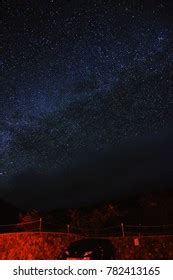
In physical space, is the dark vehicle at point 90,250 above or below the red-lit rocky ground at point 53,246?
below

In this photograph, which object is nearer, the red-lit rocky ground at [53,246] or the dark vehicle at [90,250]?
the dark vehicle at [90,250]

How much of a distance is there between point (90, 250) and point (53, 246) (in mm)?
4821

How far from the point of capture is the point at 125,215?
28359 millimetres

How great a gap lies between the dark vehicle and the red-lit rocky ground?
3088 millimetres

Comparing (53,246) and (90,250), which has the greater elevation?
(53,246)

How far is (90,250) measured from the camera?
13.8m

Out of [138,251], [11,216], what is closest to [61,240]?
[138,251]

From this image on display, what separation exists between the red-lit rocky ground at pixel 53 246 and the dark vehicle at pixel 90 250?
3.09 meters

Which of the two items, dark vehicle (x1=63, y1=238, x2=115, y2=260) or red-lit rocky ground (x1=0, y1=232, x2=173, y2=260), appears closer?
dark vehicle (x1=63, y1=238, x2=115, y2=260)

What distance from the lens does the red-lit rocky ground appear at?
17.9m

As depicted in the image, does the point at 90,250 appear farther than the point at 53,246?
No

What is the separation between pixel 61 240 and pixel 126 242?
137 inches

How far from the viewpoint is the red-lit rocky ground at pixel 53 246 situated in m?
17.9

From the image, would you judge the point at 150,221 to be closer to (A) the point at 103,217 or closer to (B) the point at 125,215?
(B) the point at 125,215
